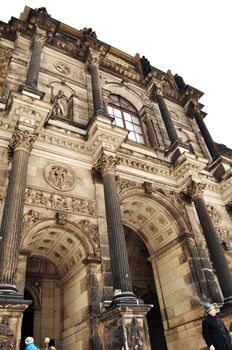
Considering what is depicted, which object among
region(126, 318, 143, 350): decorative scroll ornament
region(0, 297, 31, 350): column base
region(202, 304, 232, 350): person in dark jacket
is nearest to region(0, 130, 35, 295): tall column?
region(0, 297, 31, 350): column base

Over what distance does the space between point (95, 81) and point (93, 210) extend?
6.39 m

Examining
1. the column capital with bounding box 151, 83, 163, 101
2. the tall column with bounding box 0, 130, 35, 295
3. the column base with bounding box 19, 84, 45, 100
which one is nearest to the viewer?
the tall column with bounding box 0, 130, 35, 295

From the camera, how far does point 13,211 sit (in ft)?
22.6

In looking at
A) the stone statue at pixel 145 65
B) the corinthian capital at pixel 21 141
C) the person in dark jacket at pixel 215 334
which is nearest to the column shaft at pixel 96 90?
the corinthian capital at pixel 21 141

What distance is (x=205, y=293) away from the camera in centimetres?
911

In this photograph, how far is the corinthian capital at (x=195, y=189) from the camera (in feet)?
36.4

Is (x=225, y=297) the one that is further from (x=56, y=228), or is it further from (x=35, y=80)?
(x=35, y=80)

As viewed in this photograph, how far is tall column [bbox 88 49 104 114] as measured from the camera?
11.4 meters

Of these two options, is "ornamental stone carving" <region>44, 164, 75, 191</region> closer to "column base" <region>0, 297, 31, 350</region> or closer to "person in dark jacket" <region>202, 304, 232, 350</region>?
"column base" <region>0, 297, 31, 350</region>

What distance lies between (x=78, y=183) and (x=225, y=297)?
5.59 m

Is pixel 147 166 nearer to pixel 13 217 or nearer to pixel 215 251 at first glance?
pixel 215 251

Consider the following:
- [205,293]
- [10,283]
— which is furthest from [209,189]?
[10,283]

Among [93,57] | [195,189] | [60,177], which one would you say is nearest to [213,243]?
[195,189]

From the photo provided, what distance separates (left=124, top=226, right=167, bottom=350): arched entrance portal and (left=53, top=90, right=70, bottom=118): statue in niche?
5.81 m
